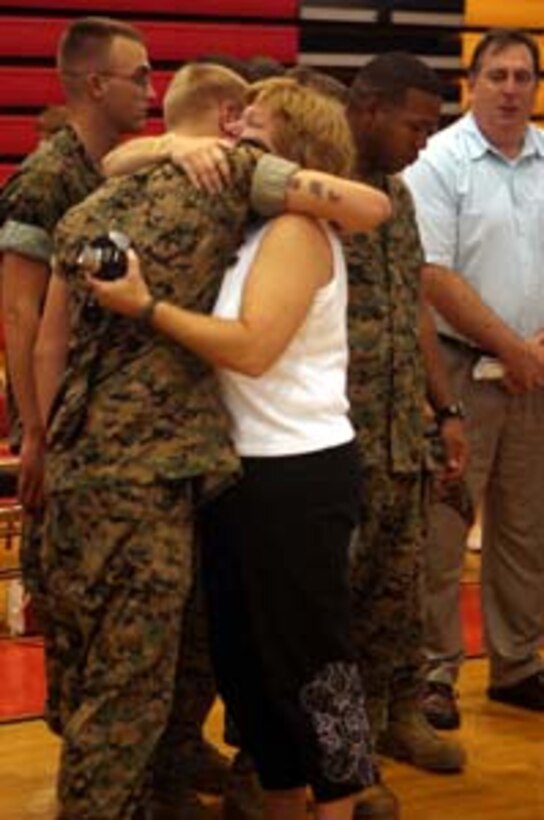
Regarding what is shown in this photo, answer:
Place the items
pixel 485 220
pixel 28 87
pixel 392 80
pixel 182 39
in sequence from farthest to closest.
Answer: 1. pixel 182 39
2. pixel 28 87
3. pixel 485 220
4. pixel 392 80

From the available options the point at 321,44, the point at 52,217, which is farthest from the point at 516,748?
the point at 321,44

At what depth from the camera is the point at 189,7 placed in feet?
25.4

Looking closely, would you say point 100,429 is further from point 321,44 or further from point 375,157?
point 321,44

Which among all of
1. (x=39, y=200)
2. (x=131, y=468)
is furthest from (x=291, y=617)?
(x=39, y=200)

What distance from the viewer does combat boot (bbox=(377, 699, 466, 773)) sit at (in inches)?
156

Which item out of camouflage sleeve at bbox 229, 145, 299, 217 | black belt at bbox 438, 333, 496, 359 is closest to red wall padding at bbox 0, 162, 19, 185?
black belt at bbox 438, 333, 496, 359

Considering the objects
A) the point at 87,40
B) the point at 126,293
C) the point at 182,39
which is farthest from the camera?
the point at 182,39

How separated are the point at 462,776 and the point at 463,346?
110 centimetres

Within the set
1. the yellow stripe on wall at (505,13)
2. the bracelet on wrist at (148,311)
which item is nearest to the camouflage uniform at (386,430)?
the bracelet on wrist at (148,311)

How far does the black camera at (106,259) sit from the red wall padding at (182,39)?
4864 mm

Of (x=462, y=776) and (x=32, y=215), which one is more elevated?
(x=32, y=215)

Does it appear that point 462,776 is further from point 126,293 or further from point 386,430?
point 126,293

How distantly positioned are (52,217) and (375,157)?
2.41 ft

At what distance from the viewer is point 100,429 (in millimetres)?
2797
